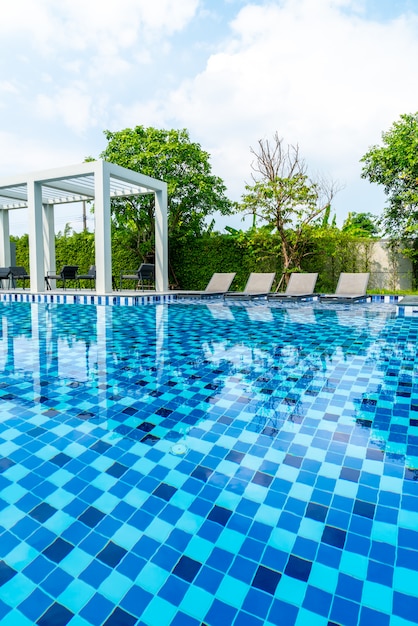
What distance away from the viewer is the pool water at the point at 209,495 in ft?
4.67

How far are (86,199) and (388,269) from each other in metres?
11.4

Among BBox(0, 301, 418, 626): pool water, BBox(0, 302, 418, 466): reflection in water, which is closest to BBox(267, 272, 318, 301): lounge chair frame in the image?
BBox(0, 302, 418, 466): reflection in water

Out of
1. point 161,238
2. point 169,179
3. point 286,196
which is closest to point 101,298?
point 161,238

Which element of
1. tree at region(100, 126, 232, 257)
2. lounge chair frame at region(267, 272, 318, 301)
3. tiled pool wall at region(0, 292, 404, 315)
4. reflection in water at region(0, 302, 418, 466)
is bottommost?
reflection in water at region(0, 302, 418, 466)


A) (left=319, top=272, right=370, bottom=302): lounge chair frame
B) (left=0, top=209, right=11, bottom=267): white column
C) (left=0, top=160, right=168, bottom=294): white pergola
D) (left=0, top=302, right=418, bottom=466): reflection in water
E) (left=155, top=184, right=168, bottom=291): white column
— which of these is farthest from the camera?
(left=0, top=209, right=11, bottom=267): white column

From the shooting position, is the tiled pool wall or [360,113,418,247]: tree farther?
[360,113,418,247]: tree

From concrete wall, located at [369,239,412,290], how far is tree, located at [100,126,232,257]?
5936 mm

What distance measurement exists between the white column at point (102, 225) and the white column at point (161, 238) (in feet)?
7.89

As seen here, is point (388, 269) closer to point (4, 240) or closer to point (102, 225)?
point (102, 225)

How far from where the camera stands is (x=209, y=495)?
202cm

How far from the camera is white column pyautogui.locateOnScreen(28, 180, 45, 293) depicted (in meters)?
13.5

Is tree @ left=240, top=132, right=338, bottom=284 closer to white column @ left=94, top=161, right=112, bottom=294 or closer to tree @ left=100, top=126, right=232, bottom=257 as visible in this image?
tree @ left=100, top=126, right=232, bottom=257

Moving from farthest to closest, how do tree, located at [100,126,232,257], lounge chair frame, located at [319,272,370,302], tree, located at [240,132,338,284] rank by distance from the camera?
tree, located at [100,126,232,257], tree, located at [240,132,338,284], lounge chair frame, located at [319,272,370,302]

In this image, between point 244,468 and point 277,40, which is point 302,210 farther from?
point 244,468
